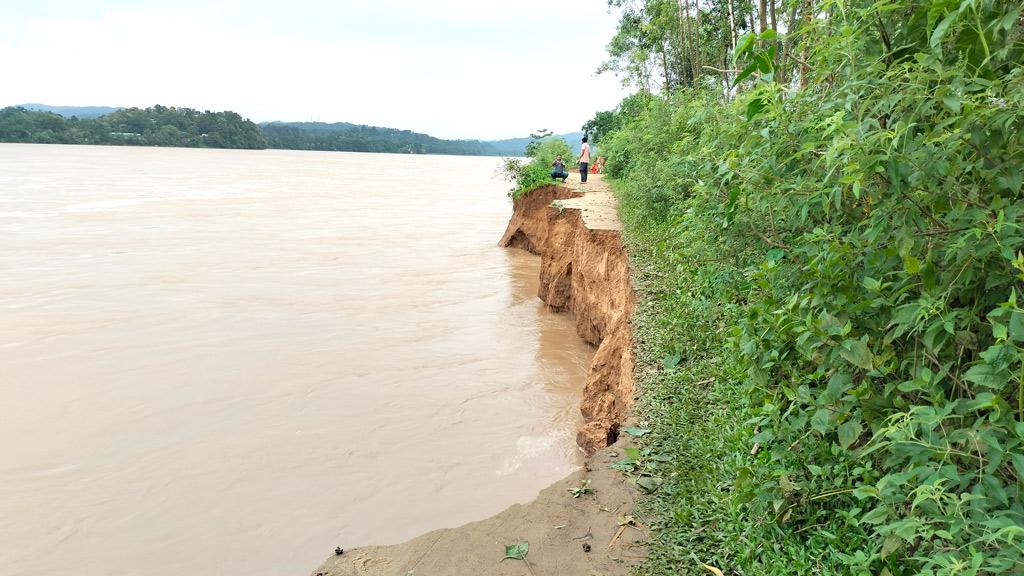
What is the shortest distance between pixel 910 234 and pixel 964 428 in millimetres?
745

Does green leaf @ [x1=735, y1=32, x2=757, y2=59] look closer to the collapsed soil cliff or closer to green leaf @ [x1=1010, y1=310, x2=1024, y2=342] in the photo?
green leaf @ [x1=1010, y1=310, x2=1024, y2=342]

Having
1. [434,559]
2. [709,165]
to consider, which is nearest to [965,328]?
[709,165]

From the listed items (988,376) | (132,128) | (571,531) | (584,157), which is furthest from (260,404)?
(132,128)

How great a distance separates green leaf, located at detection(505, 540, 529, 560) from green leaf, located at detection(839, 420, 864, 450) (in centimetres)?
199

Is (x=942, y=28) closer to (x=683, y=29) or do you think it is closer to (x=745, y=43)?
(x=745, y=43)

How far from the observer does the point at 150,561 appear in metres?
4.80

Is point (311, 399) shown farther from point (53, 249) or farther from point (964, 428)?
point (53, 249)

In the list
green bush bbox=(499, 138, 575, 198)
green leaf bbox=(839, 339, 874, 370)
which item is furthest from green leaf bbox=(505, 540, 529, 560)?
green bush bbox=(499, 138, 575, 198)

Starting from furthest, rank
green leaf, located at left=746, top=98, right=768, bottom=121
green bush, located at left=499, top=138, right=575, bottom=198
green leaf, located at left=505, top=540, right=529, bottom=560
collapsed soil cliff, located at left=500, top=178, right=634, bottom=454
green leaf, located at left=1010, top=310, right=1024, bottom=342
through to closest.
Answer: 1. green bush, located at left=499, top=138, right=575, bottom=198
2. collapsed soil cliff, located at left=500, top=178, right=634, bottom=454
3. green leaf, located at left=505, top=540, right=529, bottom=560
4. green leaf, located at left=746, top=98, right=768, bottom=121
5. green leaf, located at left=1010, top=310, right=1024, bottom=342

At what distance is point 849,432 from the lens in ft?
8.23

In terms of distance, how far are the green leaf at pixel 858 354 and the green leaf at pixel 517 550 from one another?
2.23 meters

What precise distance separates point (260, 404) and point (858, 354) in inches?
290

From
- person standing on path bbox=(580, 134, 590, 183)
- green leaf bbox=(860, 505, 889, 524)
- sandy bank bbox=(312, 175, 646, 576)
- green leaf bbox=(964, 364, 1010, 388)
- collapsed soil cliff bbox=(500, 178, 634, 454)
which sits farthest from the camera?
person standing on path bbox=(580, 134, 590, 183)

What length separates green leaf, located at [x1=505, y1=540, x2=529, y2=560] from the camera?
11.6ft
